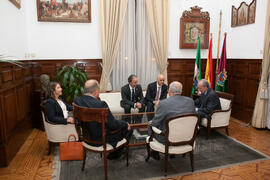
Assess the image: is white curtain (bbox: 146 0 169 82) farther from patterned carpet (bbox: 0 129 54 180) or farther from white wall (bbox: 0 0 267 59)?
patterned carpet (bbox: 0 129 54 180)

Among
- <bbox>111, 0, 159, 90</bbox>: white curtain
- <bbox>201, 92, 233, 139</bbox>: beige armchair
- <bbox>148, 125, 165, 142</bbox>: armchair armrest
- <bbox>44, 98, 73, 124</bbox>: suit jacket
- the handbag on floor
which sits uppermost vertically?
<bbox>111, 0, 159, 90</bbox>: white curtain

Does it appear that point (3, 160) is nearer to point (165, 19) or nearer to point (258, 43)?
point (165, 19)

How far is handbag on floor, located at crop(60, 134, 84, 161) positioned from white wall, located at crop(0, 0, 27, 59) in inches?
74.2

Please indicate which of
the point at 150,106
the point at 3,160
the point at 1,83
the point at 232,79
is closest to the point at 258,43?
Answer: the point at 232,79

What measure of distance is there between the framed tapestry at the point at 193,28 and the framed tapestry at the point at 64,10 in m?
2.74

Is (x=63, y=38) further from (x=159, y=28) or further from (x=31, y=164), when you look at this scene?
(x=31, y=164)

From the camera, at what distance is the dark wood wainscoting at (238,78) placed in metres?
5.01

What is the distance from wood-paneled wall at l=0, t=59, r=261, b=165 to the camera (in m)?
3.18

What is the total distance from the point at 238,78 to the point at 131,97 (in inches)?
124

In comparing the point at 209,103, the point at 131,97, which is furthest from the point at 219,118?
the point at 131,97

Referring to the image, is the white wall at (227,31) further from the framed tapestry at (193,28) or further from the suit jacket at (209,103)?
the suit jacket at (209,103)

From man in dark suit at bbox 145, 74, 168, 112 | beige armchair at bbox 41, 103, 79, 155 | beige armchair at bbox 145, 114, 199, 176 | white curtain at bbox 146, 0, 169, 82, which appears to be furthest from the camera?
white curtain at bbox 146, 0, 169, 82

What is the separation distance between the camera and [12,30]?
151 inches

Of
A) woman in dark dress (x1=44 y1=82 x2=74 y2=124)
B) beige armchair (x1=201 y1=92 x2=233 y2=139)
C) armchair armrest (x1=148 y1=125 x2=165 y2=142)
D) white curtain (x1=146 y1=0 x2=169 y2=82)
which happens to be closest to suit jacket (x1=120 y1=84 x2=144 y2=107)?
white curtain (x1=146 y1=0 x2=169 y2=82)
